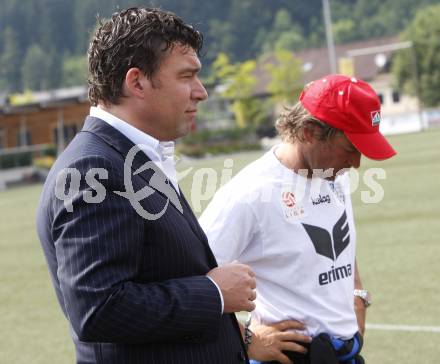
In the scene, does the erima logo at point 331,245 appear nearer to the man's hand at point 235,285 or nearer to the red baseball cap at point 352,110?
the red baseball cap at point 352,110

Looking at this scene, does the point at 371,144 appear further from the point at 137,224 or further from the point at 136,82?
the point at 137,224

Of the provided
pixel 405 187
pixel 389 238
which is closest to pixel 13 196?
pixel 405 187

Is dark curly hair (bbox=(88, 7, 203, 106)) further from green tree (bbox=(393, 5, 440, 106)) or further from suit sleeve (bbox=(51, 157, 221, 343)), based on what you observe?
green tree (bbox=(393, 5, 440, 106))

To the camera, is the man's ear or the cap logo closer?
the man's ear

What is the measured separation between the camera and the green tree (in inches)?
2776

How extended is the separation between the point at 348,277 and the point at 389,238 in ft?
26.9

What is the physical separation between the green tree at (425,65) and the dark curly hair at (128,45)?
69868 millimetres

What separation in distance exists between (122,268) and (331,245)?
1383 millimetres

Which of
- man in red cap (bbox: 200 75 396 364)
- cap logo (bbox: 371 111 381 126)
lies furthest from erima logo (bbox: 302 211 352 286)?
cap logo (bbox: 371 111 381 126)

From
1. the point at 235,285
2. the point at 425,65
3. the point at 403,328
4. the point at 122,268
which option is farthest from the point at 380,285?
the point at 425,65

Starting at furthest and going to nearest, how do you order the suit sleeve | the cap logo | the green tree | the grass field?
the green tree → the grass field → the cap logo → the suit sleeve

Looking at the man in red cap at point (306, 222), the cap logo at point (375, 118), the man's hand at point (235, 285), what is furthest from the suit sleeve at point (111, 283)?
the cap logo at point (375, 118)

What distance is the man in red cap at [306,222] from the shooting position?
3457 mm

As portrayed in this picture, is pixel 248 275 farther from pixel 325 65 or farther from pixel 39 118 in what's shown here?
Result: pixel 325 65
